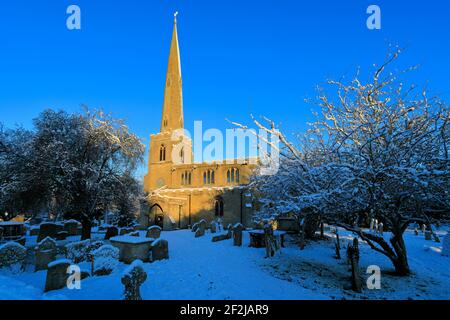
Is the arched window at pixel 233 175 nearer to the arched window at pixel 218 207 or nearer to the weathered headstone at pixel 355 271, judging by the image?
the arched window at pixel 218 207

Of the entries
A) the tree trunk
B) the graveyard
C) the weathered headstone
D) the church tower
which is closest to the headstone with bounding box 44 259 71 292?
the graveyard

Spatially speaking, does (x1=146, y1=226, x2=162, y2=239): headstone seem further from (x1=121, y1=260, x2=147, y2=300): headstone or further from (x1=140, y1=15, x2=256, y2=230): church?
(x1=140, y1=15, x2=256, y2=230): church

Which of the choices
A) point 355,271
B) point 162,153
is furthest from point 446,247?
point 162,153

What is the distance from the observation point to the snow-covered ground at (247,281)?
6203 millimetres

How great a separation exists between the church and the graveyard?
17454 millimetres

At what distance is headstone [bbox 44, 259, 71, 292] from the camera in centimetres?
643

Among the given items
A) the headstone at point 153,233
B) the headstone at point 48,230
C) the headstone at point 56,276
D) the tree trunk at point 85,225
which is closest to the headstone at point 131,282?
the headstone at point 56,276

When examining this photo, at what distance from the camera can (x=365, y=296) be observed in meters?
6.25
